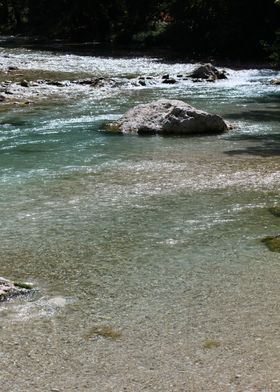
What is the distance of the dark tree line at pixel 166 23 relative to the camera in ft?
125

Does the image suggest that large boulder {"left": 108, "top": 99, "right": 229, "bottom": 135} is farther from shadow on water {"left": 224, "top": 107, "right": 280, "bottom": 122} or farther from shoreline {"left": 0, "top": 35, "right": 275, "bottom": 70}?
shoreline {"left": 0, "top": 35, "right": 275, "bottom": 70}

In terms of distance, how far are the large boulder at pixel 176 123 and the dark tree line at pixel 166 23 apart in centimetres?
1554

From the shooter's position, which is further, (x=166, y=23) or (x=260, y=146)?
(x=166, y=23)

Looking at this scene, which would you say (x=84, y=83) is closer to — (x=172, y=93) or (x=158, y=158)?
(x=172, y=93)

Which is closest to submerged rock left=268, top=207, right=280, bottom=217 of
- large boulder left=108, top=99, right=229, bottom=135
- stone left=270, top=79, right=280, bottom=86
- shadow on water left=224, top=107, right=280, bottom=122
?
large boulder left=108, top=99, right=229, bottom=135

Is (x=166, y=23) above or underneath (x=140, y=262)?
above

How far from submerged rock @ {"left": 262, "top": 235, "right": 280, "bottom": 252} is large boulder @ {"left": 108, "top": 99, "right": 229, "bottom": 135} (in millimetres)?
7555

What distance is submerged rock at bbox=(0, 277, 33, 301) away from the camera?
6.50 metres

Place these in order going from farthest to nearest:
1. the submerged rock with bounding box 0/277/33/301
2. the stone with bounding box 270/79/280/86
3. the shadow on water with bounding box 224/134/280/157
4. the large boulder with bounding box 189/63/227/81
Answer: the large boulder with bounding box 189/63/227/81 < the stone with bounding box 270/79/280/86 < the shadow on water with bounding box 224/134/280/157 < the submerged rock with bounding box 0/277/33/301

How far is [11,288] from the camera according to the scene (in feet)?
21.7

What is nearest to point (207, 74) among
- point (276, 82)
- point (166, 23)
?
point (276, 82)

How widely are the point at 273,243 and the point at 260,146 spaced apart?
20.9 ft

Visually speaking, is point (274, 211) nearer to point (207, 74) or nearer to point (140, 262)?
point (140, 262)

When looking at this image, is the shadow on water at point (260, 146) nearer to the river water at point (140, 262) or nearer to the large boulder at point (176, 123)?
the river water at point (140, 262)
